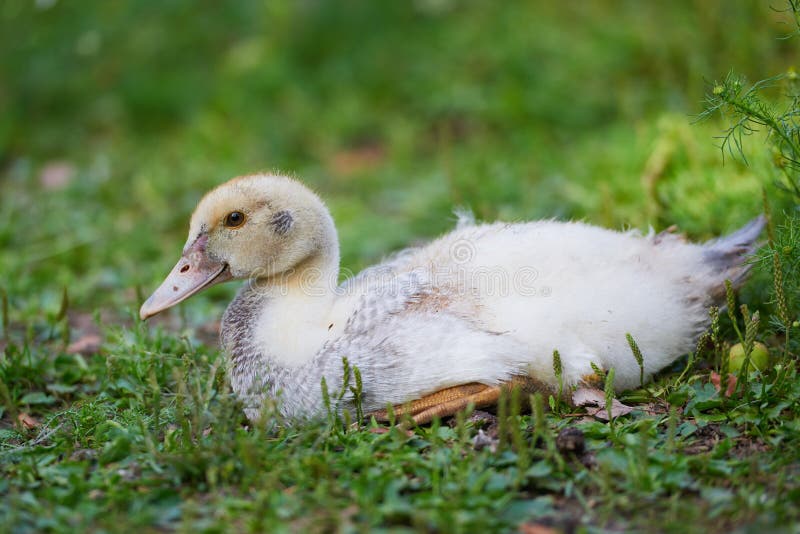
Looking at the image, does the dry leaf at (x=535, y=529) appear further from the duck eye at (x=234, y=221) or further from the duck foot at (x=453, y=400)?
the duck eye at (x=234, y=221)

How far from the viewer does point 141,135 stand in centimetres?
835

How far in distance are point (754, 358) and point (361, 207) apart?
3.61 m

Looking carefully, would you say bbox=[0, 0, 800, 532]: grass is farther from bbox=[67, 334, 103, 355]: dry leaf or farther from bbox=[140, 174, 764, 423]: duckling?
bbox=[140, 174, 764, 423]: duckling

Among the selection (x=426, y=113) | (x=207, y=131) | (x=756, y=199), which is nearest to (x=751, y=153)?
(x=756, y=199)

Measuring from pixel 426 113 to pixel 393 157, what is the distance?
72cm

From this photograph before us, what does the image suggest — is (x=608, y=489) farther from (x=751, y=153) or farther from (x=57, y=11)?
(x=57, y=11)

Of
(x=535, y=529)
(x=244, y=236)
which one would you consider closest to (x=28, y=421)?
(x=244, y=236)

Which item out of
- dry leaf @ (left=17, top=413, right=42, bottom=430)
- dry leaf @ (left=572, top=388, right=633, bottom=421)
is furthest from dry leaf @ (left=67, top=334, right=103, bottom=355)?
dry leaf @ (left=572, top=388, right=633, bottom=421)

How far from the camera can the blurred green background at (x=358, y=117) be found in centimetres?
558

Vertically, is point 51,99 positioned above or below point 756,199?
above

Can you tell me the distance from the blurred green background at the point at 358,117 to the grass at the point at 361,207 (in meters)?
0.03

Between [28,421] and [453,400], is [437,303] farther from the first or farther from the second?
[28,421]

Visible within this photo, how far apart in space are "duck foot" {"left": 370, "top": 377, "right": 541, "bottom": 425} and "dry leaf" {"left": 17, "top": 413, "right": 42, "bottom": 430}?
4.65ft

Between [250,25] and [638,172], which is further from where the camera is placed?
[250,25]
